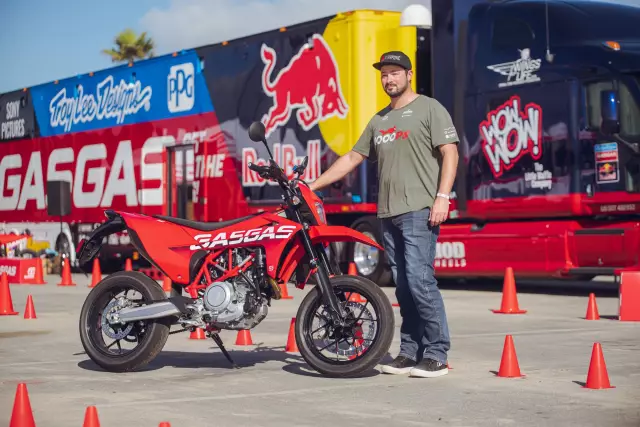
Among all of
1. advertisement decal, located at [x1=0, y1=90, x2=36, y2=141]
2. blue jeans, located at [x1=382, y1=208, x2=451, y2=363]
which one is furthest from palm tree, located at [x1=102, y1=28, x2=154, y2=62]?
blue jeans, located at [x1=382, y1=208, x2=451, y2=363]

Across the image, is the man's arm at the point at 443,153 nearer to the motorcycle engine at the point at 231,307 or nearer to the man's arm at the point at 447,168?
the man's arm at the point at 447,168

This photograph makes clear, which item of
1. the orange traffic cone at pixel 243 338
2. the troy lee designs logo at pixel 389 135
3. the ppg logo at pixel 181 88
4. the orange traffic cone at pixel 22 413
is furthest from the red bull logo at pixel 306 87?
the orange traffic cone at pixel 22 413

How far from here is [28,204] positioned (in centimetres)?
2678

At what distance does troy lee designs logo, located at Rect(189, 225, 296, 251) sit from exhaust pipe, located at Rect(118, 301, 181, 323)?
485 mm

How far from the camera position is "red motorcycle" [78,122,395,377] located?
8531mm

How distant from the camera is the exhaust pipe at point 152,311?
8688 millimetres

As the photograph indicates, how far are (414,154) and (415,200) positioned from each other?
1.07 ft

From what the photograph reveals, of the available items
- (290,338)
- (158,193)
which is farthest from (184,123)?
(290,338)

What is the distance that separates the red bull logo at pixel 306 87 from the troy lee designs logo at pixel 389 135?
31.5ft

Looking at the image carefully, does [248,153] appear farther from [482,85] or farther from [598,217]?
[598,217]

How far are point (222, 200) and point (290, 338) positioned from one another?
35.1ft

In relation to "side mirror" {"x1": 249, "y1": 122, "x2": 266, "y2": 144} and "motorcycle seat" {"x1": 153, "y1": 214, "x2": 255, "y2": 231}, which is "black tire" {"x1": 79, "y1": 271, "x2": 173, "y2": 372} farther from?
"side mirror" {"x1": 249, "y1": 122, "x2": 266, "y2": 144}

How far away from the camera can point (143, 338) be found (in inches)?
346

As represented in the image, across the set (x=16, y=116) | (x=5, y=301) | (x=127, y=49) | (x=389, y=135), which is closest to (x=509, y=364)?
(x=389, y=135)
